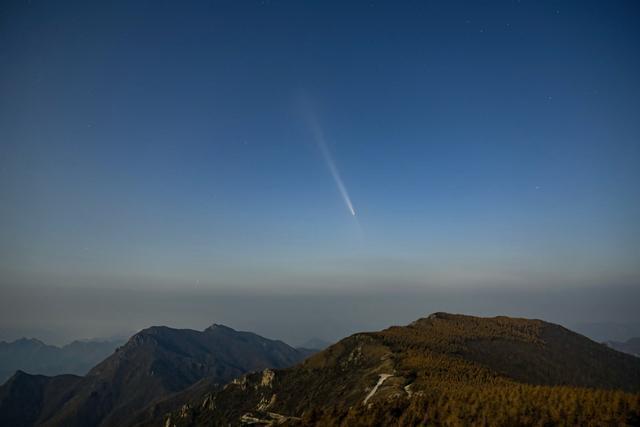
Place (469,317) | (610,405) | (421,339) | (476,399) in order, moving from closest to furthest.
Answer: (610,405), (476,399), (421,339), (469,317)

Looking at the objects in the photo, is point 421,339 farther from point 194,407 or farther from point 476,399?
point 194,407

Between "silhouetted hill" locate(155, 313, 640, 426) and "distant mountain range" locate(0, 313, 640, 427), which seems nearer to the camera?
"distant mountain range" locate(0, 313, 640, 427)

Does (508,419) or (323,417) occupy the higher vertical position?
(508,419)

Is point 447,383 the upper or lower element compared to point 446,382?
upper

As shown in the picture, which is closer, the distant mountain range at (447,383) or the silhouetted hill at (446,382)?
the distant mountain range at (447,383)

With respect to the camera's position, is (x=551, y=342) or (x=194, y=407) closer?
(x=551, y=342)

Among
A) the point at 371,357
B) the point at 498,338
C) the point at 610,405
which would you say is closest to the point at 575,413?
the point at 610,405

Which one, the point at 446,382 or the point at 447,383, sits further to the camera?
the point at 446,382

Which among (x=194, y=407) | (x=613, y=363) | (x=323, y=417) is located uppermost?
(x=323, y=417)
